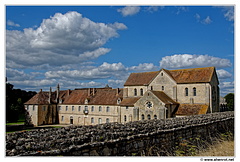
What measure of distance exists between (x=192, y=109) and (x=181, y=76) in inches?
291

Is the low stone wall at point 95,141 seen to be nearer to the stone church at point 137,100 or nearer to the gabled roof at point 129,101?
the stone church at point 137,100

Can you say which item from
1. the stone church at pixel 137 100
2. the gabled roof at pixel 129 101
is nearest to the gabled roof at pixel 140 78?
the stone church at pixel 137 100

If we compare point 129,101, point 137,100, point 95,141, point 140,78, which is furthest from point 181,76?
point 95,141

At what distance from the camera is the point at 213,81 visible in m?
37.6

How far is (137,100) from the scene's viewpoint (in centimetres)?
4003

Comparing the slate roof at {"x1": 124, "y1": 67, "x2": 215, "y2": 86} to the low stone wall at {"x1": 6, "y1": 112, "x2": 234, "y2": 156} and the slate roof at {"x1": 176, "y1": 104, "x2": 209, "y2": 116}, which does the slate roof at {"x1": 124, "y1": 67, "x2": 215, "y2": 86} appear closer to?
the slate roof at {"x1": 176, "y1": 104, "x2": 209, "y2": 116}

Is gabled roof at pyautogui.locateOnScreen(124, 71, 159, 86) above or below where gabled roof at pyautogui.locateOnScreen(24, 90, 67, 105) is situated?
above

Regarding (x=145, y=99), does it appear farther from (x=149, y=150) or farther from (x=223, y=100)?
(x=223, y=100)

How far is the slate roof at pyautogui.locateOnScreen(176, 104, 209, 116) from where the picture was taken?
111 feet

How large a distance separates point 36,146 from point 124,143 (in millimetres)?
2890

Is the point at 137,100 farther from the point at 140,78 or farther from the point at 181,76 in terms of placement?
the point at 181,76

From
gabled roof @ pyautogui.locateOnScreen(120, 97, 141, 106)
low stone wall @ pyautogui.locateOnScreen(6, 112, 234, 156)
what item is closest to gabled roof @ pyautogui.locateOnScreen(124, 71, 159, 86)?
gabled roof @ pyautogui.locateOnScreen(120, 97, 141, 106)

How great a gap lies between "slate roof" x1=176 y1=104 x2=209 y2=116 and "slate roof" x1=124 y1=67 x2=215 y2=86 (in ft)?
13.9

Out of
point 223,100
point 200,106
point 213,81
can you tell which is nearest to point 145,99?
point 200,106
